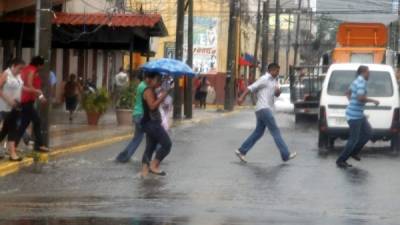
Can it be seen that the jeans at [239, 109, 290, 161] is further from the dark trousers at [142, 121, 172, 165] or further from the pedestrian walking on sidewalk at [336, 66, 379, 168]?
the dark trousers at [142, 121, 172, 165]

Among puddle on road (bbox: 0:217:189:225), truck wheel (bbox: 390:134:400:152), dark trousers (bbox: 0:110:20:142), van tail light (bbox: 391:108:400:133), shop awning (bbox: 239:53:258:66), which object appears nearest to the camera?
puddle on road (bbox: 0:217:189:225)

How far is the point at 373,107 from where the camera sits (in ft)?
66.1

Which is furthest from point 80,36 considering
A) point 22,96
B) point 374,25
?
point 22,96

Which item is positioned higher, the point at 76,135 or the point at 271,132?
the point at 271,132

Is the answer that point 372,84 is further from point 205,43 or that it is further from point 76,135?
point 205,43

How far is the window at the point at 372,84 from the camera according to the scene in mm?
20141

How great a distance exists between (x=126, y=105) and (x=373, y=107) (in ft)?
30.2

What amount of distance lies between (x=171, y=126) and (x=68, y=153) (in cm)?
1124

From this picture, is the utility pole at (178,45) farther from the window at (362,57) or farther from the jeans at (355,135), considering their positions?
the jeans at (355,135)

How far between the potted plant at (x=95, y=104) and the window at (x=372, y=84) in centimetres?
816

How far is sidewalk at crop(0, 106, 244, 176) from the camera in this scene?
16.2 meters

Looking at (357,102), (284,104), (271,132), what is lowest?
(284,104)

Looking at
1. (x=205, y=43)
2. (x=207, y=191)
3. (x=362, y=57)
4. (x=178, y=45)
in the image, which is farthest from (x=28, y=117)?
(x=205, y=43)

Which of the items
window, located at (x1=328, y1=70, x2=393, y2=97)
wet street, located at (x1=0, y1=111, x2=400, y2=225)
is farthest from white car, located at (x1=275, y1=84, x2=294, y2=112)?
wet street, located at (x1=0, y1=111, x2=400, y2=225)
